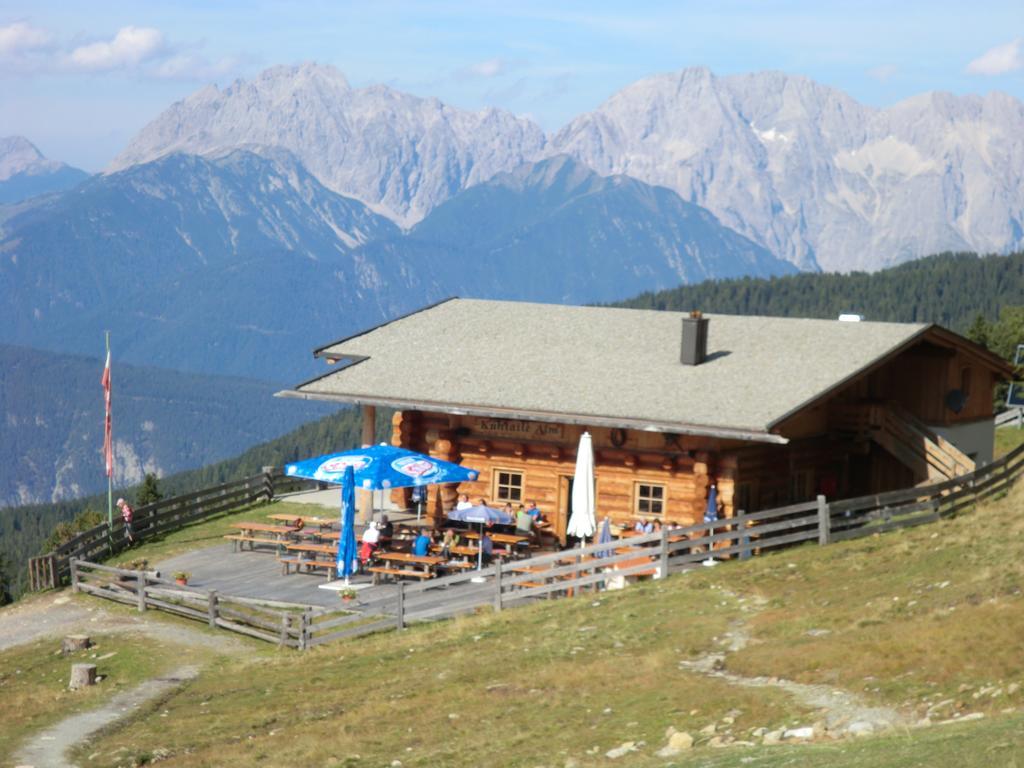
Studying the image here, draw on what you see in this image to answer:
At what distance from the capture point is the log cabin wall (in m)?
36.3

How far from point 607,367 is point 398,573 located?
8197 mm

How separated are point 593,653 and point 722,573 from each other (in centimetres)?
579

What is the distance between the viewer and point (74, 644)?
30.7 m

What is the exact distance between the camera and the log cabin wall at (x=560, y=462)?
1431 inches

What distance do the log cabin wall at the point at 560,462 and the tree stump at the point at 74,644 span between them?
10.3 meters

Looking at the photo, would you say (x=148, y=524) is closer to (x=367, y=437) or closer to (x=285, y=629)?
(x=367, y=437)

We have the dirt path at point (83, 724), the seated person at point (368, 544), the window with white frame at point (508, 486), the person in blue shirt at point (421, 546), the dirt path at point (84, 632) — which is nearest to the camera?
the dirt path at point (83, 724)

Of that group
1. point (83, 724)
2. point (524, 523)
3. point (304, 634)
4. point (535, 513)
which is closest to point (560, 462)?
point (535, 513)

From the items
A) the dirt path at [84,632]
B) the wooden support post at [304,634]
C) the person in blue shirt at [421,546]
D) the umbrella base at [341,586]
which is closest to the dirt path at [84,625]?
the dirt path at [84,632]

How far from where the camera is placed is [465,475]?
36.1 metres

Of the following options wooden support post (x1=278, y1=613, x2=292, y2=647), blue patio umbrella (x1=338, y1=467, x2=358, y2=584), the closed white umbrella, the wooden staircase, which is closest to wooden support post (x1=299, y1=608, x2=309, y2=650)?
wooden support post (x1=278, y1=613, x2=292, y2=647)

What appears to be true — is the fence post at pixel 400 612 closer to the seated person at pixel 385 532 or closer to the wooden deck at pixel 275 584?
the wooden deck at pixel 275 584

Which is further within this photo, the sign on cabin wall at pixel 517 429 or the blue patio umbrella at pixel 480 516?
the sign on cabin wall at pixel 517 429

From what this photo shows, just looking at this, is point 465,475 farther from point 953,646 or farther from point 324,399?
point 953,646
